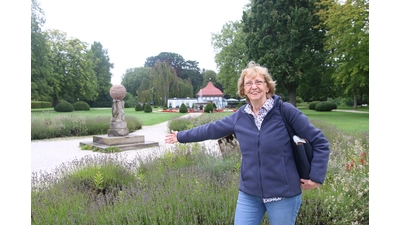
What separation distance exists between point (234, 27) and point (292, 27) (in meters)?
13.6

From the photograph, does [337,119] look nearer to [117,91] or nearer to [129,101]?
[117,91]

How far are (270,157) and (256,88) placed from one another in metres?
0.48

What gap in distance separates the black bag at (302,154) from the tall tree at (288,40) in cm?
2422

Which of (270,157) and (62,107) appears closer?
(270,157)

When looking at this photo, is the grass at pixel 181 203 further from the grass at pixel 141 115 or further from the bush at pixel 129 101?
the bush at pixel 129 101

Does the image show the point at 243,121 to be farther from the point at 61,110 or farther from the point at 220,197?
the point at 61,110

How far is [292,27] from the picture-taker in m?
25.8

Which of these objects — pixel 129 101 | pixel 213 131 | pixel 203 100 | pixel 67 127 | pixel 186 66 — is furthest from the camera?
pixel 186 66

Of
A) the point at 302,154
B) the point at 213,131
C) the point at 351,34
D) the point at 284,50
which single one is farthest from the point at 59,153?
the point at 284,50

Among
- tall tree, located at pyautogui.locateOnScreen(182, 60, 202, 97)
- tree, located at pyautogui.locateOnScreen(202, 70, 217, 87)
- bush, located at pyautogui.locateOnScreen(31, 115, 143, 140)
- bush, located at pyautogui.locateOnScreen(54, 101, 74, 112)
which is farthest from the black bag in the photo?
tall tree, located at pyautogui.locateOnScreen(182, 60, 202, 97)

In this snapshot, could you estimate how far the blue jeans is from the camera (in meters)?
2.05

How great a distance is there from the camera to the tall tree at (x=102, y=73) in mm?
54906

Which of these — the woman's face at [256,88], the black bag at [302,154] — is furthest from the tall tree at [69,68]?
the black bag at [302,154]

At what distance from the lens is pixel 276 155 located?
2064 mm
